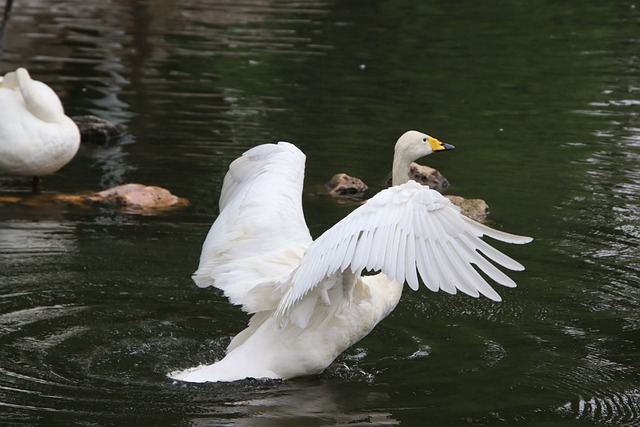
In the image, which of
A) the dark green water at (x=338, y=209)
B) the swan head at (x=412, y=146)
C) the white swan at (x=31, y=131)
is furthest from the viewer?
the white swan at (x=31, y=131)

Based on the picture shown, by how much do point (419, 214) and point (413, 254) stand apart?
255mm

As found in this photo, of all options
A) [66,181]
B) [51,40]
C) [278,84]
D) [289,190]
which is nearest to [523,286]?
[289,190]

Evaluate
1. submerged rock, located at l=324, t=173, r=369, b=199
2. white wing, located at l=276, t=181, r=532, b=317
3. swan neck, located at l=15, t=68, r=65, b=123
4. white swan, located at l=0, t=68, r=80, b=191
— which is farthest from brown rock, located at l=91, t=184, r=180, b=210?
white wing, located at l=276, t=181, r=532, b=317

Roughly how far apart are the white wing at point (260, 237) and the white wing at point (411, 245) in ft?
2.45

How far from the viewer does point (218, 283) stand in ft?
22.9

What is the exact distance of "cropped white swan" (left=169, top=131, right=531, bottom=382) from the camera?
580cm

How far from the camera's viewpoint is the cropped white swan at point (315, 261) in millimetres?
5805

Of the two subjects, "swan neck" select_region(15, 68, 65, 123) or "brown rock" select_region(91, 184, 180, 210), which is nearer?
"brown rock" select_region(91, 184, 180, 210)

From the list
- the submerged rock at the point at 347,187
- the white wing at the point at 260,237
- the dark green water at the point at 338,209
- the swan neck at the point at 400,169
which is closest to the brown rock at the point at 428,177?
the dark green water at the point at 338,209

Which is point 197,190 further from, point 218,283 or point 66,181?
point 218,283

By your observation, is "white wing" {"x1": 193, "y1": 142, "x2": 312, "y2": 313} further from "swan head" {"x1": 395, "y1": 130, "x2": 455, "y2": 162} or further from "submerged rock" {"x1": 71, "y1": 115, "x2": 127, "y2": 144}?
"submerged rock" {"x1": 71, "y1": 115, "x2": 127, "y2": 144}

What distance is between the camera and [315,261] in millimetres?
6082

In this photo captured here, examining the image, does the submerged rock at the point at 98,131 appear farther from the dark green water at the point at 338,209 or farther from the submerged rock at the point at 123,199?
the submerged rock at the point at 123,199

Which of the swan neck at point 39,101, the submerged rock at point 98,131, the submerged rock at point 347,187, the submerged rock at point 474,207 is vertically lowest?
the submerged rock at point 98,131
